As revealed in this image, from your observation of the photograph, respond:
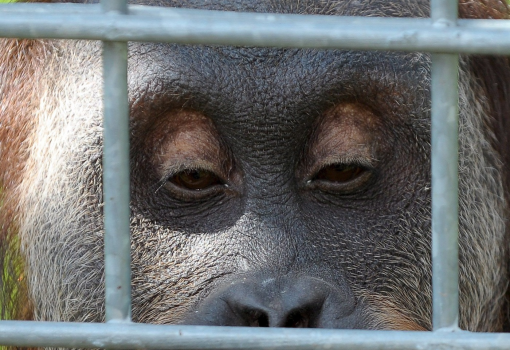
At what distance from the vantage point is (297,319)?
201 cm

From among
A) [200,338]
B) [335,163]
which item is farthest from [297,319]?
[200,338]

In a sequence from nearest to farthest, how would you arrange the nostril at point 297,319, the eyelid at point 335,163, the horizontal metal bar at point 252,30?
1. the horizontal metal bar at point 252,30
2. the nostril at point 297,319
3. the eyelid at point 335,163

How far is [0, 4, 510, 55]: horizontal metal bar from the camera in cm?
121

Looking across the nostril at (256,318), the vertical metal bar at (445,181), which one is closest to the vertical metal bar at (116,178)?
the vertical metal bar at (445,181)

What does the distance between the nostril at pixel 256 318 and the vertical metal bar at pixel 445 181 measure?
2.48 ft

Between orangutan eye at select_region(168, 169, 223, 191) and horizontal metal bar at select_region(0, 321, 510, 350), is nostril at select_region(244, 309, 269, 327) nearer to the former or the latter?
orangutan eye at select_region(168, 169, 223, 191)

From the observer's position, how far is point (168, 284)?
2.23 m

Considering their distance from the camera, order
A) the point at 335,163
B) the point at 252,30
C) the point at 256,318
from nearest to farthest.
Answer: the point at 252,30, the point at 256,318, the point at 335,163

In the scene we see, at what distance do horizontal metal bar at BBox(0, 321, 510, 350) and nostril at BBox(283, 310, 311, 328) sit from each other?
75 cm

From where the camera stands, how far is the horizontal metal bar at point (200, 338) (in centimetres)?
122

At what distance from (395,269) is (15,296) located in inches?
58.6

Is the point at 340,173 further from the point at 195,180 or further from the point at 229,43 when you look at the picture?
the point at 229,43

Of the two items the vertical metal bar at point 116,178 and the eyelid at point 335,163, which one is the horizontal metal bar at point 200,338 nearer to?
the vertical metal bar at point 116,178

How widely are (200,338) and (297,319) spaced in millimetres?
816
